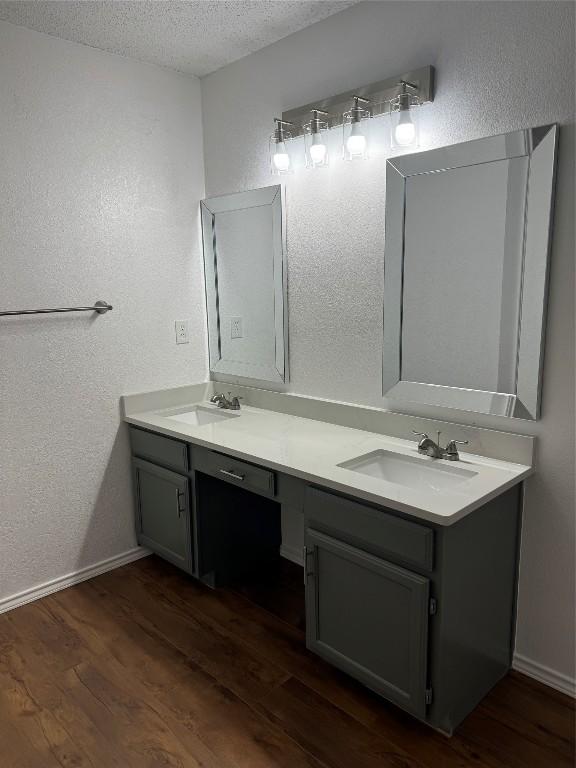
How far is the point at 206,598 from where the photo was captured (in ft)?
8.11

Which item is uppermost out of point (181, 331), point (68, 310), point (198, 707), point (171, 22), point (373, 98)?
point (171, 22)

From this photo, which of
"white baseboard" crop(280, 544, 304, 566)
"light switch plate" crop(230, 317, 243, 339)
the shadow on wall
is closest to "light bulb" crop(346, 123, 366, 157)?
"light switch plate" crop(230, 317, 243, 339)

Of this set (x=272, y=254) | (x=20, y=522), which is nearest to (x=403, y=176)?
(x=272, y=254)

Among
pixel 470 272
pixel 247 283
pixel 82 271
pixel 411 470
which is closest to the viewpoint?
pixel 470 272

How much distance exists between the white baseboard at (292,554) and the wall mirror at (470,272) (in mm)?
974

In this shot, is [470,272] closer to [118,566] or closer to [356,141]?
[356,141]

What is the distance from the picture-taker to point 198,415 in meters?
2.88

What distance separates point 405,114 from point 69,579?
2354 mm

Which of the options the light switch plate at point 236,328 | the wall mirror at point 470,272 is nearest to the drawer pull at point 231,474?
the wall mirror at point 470,272

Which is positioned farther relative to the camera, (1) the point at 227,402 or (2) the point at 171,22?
(1) the point at 227,402

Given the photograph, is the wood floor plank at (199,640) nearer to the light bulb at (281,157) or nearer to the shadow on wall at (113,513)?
the shadow on wall at (113,513)

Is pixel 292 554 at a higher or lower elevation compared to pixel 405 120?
lower

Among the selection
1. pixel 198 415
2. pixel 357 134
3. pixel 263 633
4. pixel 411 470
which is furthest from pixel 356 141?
pixel 263 633

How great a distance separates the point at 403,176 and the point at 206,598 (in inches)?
73.5
